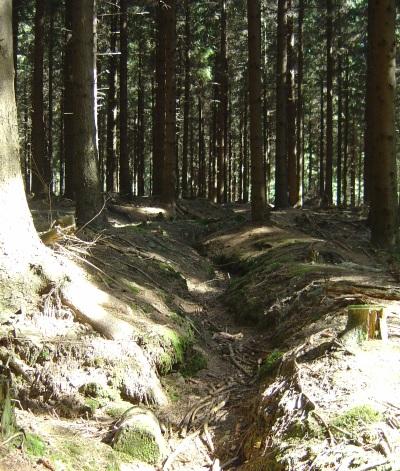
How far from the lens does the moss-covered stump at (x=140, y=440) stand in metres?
4.28

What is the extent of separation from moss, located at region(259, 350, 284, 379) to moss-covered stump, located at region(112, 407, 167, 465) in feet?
4.24

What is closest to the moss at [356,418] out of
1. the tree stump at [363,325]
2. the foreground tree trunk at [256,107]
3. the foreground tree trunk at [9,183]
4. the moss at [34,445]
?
the tree stump at [363,325]

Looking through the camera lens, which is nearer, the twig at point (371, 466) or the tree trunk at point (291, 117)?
the twig at point (371, 466)

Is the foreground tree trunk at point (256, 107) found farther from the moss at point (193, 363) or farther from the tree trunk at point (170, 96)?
the moss at point (193, 363)

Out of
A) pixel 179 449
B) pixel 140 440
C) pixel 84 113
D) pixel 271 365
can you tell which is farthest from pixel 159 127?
pixel 140 440

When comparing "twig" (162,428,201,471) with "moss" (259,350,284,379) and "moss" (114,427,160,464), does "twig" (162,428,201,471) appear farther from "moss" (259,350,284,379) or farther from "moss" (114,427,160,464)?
"moss" (259,350,284,379)

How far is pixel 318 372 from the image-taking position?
171 inches

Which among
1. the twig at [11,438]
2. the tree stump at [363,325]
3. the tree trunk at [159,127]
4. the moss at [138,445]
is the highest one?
the tree trunk at [159,127]

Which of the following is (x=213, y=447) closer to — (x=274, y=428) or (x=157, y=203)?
(x=274, y=428)

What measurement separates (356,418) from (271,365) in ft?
5.54

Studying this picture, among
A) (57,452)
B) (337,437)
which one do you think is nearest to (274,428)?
(337,437)

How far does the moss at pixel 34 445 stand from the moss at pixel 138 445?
2.15 feet

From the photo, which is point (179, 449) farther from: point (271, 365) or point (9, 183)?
point (9, 183)

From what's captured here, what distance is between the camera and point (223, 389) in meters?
5.59
